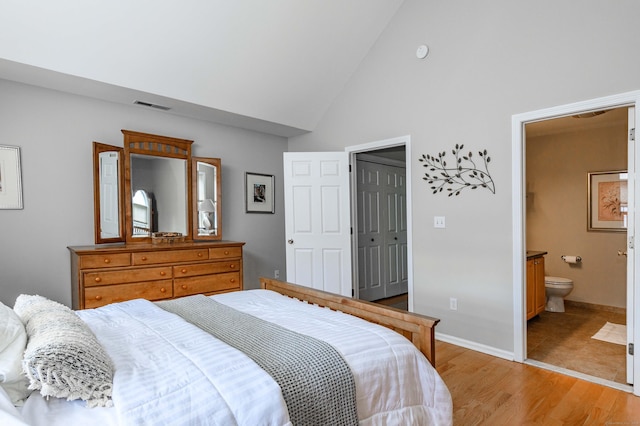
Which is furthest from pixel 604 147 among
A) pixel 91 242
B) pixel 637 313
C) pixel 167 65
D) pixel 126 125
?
pixel 91 242

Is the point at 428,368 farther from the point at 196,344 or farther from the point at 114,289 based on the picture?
the point at 114,289

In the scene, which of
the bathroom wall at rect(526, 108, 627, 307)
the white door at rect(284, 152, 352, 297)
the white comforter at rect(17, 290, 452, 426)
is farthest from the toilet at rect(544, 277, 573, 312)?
the white comforter at rect(17, 290, 452, 426)

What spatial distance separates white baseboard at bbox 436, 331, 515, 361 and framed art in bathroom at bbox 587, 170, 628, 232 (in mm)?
2588

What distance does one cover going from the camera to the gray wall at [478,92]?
265 cm

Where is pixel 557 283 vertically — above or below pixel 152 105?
below

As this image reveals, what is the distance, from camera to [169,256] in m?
3.49

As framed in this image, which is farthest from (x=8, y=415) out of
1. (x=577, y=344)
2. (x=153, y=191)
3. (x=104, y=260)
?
(x=577, y=344)

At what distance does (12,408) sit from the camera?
0.95 meters

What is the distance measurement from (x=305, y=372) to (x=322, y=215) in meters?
3.08

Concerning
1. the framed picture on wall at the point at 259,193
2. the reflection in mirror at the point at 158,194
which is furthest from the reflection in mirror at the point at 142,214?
the framed picture on wall at the point at 259,193

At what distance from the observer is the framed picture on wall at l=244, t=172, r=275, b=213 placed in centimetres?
475

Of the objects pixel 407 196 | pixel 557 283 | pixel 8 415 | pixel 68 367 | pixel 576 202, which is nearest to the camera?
pixel 8 415

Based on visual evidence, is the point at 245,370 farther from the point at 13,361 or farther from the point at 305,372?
the point at 13,361

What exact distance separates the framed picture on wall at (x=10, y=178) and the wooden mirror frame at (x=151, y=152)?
828mm
